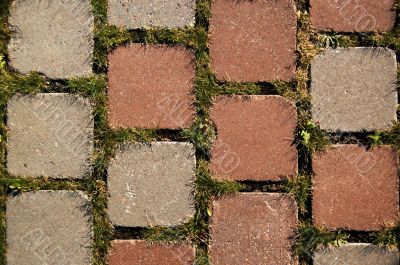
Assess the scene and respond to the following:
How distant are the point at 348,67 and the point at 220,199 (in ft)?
3.18

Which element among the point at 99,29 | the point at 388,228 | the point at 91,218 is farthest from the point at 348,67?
the point at 91,218

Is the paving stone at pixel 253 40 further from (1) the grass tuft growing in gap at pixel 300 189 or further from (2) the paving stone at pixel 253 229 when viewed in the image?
(2) the paving stone at pixel 253 229

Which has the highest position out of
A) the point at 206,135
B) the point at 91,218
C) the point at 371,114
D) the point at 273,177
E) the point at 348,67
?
the point at 348,67

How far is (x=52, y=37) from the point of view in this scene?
2.42 m

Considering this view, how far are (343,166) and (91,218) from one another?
1.34m

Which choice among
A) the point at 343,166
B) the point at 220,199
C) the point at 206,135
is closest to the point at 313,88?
the point at 343,166

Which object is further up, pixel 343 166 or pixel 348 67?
pixel 348 67

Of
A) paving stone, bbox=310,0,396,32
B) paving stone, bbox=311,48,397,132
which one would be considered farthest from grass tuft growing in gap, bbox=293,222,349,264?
paving stone, bbox=310,0,396,32

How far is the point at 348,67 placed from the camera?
237cm

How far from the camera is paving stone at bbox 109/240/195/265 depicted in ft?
7.62

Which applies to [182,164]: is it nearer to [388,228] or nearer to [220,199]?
[220,199]

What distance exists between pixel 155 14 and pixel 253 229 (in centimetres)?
126

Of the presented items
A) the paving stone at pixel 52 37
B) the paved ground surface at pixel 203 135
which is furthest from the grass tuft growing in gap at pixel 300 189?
the paving stone at pixel 52 37

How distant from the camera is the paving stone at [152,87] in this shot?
2.37 metres
